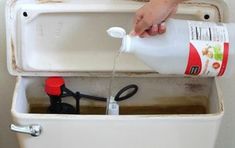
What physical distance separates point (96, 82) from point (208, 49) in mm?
339

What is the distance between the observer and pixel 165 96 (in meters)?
1.09

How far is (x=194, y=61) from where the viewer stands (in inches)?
33.1

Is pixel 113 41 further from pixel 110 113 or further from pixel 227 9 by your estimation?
pixel 227 9

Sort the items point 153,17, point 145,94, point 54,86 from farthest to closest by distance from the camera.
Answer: point 145,94, point 54,86, point 153,17

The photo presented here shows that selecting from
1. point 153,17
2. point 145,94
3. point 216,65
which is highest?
point 153,17

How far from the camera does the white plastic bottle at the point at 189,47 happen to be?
0.83m

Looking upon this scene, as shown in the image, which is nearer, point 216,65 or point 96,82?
point 216,65

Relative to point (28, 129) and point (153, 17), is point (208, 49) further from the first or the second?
point (28, 129)

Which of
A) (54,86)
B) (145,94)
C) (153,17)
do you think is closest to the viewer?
(153,17)

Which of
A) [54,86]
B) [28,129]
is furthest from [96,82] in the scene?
[28,129]

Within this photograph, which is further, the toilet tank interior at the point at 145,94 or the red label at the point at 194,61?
the toilet tank interior at the point at 145,94

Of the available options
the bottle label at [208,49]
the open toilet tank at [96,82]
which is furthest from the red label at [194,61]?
the open toilet tank at [96,82]

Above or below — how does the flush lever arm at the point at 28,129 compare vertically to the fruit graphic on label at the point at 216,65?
below

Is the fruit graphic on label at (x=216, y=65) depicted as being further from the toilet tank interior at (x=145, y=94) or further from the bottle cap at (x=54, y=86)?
the bottle cap at (x=54, y=86)
